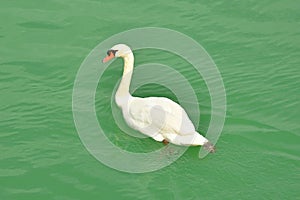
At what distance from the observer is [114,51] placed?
6055 millimetres

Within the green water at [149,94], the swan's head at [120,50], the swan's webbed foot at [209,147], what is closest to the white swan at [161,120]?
the swan's webbed foot at [209,147]

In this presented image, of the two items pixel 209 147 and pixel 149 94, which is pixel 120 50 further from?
pixel 209 147

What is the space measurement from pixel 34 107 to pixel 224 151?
1811mm

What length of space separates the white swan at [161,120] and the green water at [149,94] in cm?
12

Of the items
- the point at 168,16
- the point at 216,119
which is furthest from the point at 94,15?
the point at 216,119

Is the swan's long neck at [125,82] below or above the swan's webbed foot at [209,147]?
above

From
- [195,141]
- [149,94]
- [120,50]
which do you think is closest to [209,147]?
[195,141]

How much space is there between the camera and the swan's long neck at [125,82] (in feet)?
19.7

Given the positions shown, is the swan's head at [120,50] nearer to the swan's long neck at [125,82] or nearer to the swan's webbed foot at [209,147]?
the swan's long neck at [125,82]

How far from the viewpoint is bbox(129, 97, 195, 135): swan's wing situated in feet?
18.0

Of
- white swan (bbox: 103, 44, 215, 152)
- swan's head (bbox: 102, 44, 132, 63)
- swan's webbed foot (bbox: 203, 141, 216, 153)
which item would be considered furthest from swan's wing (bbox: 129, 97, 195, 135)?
swan's head (bbox: 102, 44, 132, 63)

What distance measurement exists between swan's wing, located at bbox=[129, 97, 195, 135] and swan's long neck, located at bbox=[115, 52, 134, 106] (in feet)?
0.74

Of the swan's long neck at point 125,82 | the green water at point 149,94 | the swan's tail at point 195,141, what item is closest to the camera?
the green water at point 149,94

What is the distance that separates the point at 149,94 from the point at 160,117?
29.9 inches
